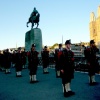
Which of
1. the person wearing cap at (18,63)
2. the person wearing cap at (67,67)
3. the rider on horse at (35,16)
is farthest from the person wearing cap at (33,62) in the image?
the rider on horse at (35,16)

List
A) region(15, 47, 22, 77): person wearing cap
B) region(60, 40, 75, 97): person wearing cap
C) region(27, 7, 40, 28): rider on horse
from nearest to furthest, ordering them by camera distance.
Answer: region(60, 40, 75, 97): person wearing cap < region(15, 47, 22, 77): person wearing cap < region(27, 7, 40, 28): rider on horse

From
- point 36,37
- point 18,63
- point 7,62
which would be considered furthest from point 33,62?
point 36,37

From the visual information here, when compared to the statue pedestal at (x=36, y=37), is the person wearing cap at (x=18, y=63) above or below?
below

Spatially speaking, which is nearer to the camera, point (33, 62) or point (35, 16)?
point (33, 62)

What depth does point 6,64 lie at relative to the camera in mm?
19797

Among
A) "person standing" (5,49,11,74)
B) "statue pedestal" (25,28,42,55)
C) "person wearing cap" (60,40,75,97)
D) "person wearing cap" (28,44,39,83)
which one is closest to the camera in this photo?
"person wearing cap" (60,40,75,97)

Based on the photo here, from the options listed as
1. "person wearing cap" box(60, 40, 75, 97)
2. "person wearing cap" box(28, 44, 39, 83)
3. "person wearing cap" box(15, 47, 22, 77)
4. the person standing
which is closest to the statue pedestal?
the person standing

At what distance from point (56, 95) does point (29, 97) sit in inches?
36.9

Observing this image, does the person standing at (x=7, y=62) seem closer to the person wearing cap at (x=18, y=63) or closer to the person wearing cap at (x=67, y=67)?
the person wearing cap at (x=18, y=63)

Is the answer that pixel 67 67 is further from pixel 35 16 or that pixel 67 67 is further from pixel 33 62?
pixel 35 16

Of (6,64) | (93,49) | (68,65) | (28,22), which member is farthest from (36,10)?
(68,65)

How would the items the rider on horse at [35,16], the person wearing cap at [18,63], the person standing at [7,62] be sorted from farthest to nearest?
the rider on horse at [35,16], the person standing at [7,62], the person wearing cap at [18,63]

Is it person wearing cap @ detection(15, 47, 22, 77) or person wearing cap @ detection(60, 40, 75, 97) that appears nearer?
person wearing cap @ detection(60, 40, 75, 97)

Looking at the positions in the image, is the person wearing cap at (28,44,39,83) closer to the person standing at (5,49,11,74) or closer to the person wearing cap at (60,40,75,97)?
the person wearing cap at (60,40,75,97)
